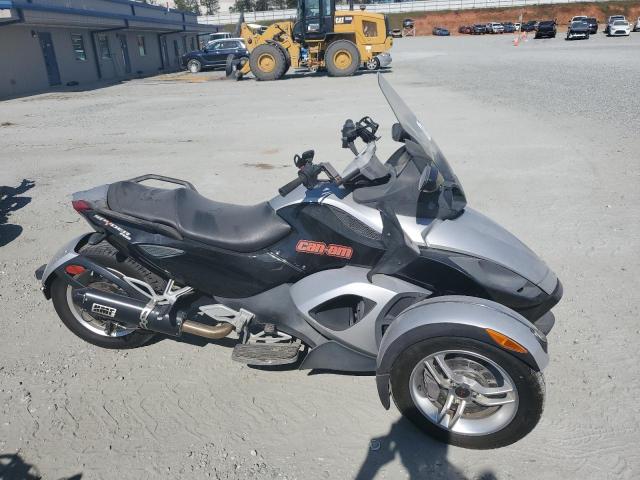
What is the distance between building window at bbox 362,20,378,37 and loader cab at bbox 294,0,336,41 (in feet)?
5.02

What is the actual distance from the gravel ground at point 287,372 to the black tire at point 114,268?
89 millimetres

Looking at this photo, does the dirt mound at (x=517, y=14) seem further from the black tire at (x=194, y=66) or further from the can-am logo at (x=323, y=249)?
the can-am logo at (x=323, y=249)

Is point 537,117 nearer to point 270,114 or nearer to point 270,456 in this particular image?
point 270,114

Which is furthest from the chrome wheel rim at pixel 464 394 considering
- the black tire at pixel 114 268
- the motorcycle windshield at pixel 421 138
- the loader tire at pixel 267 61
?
the loader tire at pixel 267 61

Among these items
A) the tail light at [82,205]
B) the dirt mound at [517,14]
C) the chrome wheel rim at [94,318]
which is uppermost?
the dirt mound at [517,14]

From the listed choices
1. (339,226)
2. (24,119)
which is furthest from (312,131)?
(24,119)

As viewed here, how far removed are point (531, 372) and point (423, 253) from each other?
2.50ft

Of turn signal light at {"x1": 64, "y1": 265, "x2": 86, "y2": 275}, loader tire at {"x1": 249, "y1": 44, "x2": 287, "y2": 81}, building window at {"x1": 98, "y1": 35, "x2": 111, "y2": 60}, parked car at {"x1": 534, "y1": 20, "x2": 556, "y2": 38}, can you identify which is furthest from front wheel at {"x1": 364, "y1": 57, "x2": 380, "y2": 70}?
parked car at {"x1": 534, "y1": 20, "x2": 556, "y2": 38}

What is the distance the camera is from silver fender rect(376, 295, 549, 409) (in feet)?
7.35

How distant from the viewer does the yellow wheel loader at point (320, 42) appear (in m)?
20.6

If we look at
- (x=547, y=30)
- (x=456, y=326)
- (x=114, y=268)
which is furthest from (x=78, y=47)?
(x=547, y=30)

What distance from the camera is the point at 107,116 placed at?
13188 millimetres

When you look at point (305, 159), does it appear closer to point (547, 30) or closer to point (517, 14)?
point (547, 30)

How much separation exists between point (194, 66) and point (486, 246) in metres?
27.9
